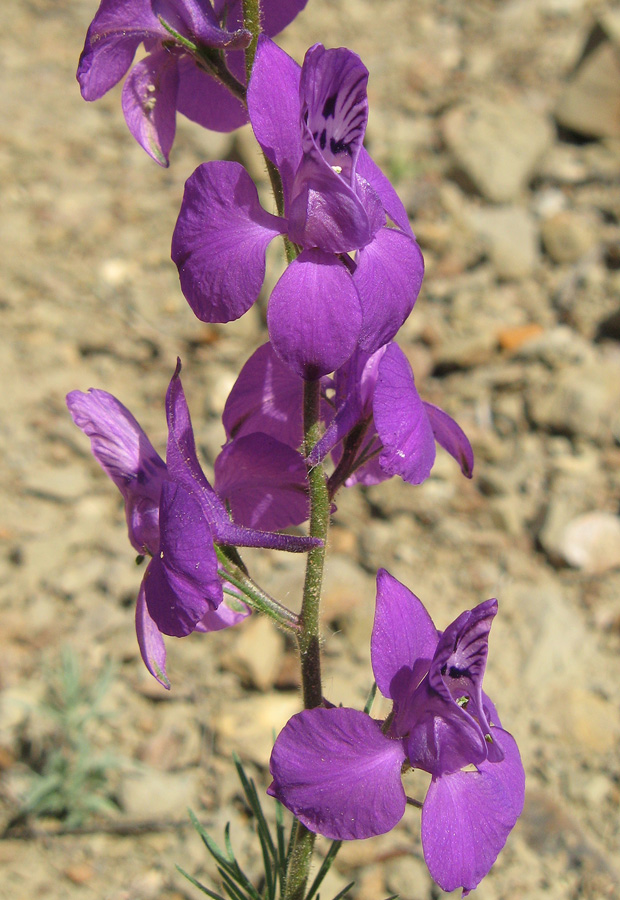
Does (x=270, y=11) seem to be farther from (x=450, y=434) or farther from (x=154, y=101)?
(x=450, y=434)

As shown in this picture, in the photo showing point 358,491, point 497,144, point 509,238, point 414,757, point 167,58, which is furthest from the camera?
point 497,144

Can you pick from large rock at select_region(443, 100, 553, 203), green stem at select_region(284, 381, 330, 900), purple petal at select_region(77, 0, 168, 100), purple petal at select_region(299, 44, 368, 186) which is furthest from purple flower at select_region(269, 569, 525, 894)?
large rock at select_region(443, 100, 553, 203)

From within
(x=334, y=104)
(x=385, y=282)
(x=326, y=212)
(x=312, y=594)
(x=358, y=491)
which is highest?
(x=334, y=104)

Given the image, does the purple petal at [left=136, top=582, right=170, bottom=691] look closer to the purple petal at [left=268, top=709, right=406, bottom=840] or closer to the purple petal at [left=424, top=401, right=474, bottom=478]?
the purple petal at [left=268, top=709, right=406, bottom=840]

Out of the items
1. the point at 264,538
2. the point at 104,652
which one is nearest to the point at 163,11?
the point at 264,538

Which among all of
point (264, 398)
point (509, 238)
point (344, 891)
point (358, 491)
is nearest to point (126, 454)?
point (264, 398)

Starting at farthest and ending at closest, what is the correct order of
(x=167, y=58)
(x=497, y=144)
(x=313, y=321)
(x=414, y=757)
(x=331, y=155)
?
(x=497, y=144), (x=167, y=58), (x=414, y=757), (x=331, y=155), (x=313, y=321)
